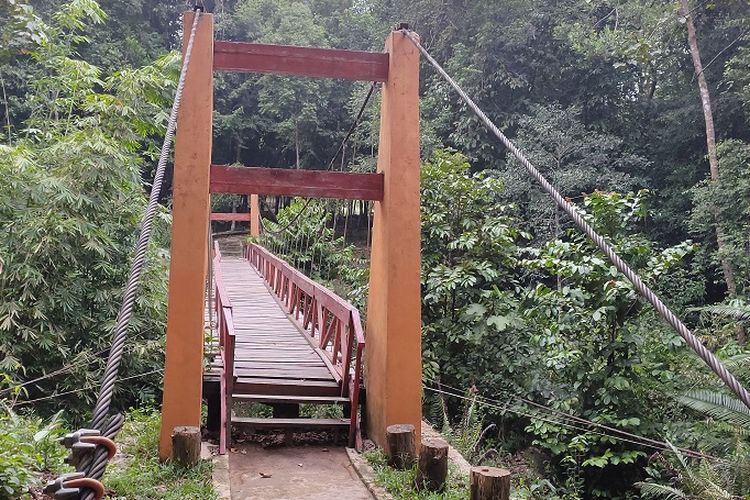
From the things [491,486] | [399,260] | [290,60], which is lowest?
[491,486]

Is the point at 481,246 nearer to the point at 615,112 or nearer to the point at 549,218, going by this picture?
the point at 549,218

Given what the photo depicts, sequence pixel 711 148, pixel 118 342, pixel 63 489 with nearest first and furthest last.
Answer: pixel 63 489 < pixel 118 342 < pixel 711 148

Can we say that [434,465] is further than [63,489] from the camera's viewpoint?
Yes

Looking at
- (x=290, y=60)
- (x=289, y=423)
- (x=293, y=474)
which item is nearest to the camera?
(x=293, y=474)

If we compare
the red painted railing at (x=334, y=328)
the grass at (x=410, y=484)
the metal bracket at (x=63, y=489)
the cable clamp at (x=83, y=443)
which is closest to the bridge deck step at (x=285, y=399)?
the red painted railing at (x=334, y=328)

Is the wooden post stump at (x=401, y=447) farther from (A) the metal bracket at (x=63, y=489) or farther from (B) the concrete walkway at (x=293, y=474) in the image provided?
(A) the metal bracket at (x=63, y=489)

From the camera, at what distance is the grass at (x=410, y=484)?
323cm

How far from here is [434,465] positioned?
3271mm

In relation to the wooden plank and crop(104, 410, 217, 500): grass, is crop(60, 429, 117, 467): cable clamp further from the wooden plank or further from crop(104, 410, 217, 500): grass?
the wooden plank

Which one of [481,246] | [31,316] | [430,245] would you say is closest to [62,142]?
[31,316]

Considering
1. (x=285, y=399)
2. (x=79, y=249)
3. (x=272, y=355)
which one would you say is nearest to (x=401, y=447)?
(x=285, y=399)

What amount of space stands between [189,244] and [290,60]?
4.70 feet

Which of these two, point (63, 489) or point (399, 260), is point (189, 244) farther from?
point (63, 489)

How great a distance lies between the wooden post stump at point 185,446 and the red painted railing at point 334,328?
3.79 feet
